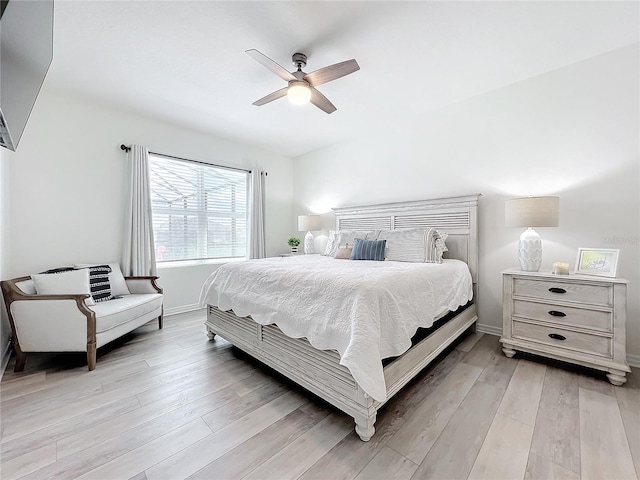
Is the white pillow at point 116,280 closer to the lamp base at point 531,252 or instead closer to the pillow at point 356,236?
the pillow at point 356,236

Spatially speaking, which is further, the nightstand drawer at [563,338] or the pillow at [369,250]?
the pillow at [369,250]

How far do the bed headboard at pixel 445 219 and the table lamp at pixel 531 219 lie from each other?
0.55 m

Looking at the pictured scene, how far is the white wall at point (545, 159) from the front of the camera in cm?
229

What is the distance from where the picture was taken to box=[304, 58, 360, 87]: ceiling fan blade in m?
1.99

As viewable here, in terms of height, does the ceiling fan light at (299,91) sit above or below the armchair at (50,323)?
above

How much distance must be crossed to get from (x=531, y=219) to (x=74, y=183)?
4.82 meters

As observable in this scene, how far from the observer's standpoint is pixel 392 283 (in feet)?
5.81

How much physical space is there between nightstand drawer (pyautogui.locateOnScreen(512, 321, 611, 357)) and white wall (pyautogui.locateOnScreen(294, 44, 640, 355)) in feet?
2.00

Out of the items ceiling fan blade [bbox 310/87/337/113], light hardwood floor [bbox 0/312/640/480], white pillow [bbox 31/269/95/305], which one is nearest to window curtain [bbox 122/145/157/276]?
white pillow [bbox 31/269/95/305]

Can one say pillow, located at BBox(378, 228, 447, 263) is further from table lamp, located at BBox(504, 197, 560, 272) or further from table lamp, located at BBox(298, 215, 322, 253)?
table lamp, located at BBox(298, 215, 322, 253)

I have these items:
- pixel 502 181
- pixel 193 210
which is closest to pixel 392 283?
pixel 502 181

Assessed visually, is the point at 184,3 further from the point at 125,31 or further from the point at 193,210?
the point at 193,210

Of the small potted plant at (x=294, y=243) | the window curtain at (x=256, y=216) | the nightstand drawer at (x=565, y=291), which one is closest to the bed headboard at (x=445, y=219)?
the nightstand drawer at (x=565, y=291)

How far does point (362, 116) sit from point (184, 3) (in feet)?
A: 7.51
